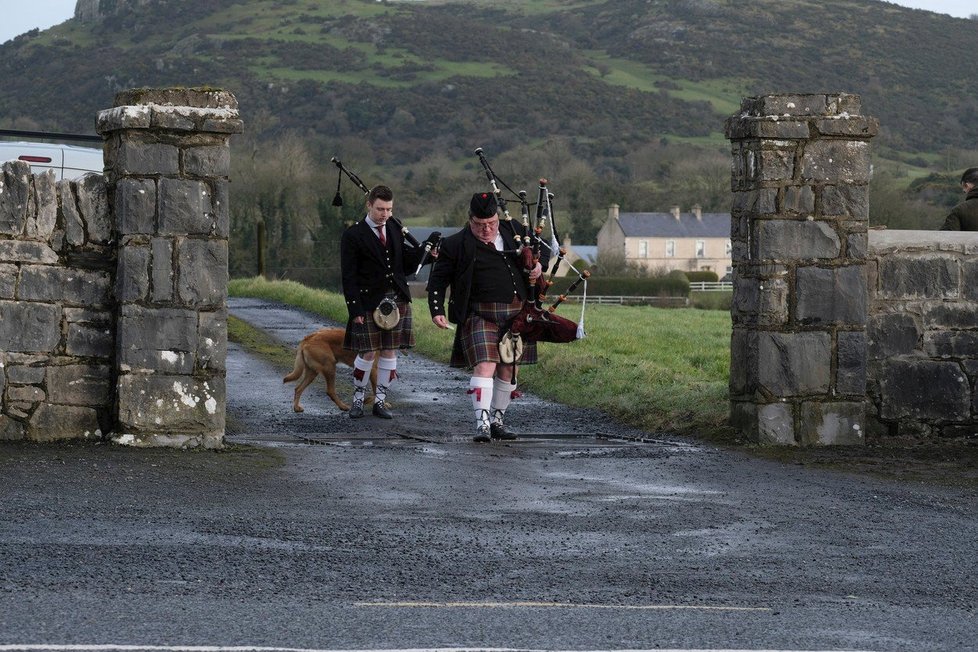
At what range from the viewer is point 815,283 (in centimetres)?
1104

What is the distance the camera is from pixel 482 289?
37.0 ft

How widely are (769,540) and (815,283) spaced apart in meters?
4.05

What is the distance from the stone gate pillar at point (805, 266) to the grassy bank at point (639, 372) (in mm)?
813

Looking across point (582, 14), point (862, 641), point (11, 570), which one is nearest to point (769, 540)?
point (862, 641)

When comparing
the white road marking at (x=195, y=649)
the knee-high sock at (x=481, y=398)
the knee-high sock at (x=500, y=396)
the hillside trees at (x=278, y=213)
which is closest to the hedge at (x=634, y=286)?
the hillside trees at (x=278, y=213)

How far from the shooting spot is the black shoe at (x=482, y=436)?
36.6ft

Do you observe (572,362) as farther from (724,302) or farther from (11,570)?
(724,302)

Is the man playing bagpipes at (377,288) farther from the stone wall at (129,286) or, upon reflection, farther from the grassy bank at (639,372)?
the stone wall at (129,286)

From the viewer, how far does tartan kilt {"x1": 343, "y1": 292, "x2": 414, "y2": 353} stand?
1259 centimetres

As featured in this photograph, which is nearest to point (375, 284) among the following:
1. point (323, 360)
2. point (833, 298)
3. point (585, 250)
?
point (323, 360)

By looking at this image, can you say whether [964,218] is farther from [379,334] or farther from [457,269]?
[379,334]

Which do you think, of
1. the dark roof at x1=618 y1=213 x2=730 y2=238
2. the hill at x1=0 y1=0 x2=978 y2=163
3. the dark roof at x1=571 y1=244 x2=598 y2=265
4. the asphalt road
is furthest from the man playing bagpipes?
the dark roof at x1=618 y1=213 x2=730 y2=238

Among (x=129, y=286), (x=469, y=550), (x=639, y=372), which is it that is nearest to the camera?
(x=469, y=550)

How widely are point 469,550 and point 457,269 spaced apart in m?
4.58
